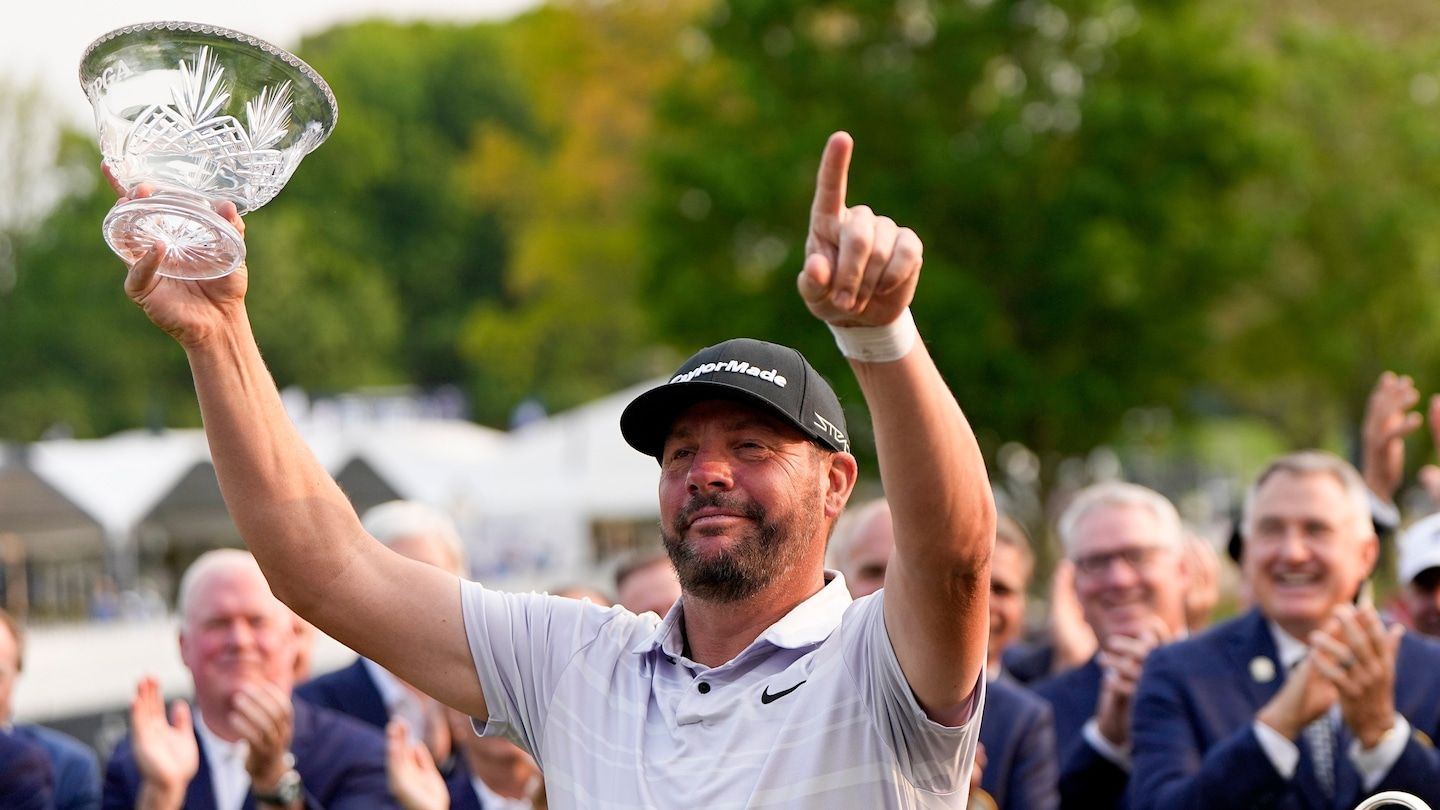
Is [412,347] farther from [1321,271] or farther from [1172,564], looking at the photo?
[1172,564]

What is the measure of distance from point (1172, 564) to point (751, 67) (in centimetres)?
2025

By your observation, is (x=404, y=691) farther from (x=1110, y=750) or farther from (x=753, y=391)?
(x=753, y=391)

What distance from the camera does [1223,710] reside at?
17.8 feet

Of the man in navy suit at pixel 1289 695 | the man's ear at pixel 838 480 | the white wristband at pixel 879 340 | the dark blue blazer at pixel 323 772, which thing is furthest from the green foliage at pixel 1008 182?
the white wristband at pixel 879 340

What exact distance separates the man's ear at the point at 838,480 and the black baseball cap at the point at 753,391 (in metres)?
0.03

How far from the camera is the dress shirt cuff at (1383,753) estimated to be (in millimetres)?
4738

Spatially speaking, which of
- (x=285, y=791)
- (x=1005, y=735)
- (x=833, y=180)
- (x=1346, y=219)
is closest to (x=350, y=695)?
(x=285, y=791)

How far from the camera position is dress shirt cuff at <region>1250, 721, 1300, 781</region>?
15.8ft

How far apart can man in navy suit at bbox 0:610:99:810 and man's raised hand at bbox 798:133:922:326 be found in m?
4.32

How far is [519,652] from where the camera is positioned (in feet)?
11.9

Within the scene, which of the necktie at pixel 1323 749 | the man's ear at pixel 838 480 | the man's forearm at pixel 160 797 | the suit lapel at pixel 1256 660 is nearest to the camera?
the man's ear at pixel 838 480

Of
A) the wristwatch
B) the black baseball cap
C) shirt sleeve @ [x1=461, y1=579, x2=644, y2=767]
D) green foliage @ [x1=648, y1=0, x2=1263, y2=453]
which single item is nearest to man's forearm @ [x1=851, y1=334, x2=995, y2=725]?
the black baseball cap

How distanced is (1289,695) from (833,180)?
2.60 metres

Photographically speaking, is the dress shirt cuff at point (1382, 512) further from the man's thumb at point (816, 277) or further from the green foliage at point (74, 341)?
the green foliage at point (74, 341)
